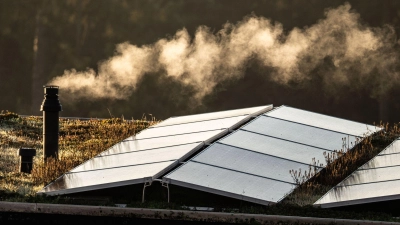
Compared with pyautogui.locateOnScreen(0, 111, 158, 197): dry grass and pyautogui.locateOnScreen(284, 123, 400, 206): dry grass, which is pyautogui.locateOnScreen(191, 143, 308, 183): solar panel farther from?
pyautogui.locateOnScreen(0, 111, 158, 197): dry grass

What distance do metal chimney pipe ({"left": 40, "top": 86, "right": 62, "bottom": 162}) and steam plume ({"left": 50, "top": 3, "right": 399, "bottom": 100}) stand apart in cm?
3154

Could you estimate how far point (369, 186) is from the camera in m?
10.7

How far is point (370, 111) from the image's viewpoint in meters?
43.5

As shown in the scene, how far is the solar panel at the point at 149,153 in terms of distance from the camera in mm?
11117

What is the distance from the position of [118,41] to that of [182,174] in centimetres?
3888

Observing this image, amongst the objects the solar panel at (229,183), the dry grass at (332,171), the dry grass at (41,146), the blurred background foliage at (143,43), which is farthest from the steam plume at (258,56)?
the solar panel at (229,183)

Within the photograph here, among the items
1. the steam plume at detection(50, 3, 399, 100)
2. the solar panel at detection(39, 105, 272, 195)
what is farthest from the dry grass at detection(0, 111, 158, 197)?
the steam plume at detection(50, 3, 399, 100)

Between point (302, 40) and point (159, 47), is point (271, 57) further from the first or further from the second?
point (159, 47)

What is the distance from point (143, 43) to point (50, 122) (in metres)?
36.6

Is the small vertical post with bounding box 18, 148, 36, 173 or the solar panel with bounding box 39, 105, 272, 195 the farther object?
the small vertical post with bounding box 18, 148, 36, 173

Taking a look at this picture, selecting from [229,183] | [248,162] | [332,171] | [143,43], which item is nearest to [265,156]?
[248,162]

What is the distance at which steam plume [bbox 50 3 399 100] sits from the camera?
46.8 metres

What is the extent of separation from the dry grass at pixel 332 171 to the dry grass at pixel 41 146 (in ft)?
10.6

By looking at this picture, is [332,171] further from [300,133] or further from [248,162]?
[300,133]
